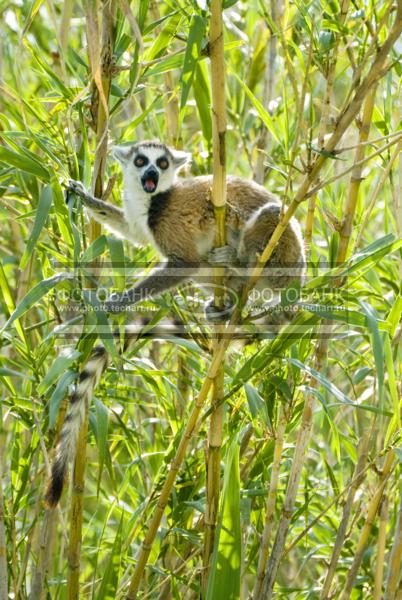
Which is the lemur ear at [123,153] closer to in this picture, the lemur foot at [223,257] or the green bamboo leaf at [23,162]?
the lemur foot at [223,257]

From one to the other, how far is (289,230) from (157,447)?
3.37ft

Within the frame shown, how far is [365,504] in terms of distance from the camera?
261 cm

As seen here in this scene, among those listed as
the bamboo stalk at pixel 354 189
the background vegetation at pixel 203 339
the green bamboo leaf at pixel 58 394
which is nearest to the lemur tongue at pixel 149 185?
the background vegetation at pixel 203 339

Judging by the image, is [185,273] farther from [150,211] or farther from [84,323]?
[84,323]

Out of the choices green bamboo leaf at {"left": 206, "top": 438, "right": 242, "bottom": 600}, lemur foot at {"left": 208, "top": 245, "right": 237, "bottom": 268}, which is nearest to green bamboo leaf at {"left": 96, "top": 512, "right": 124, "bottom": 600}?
green bamboo leaf at {"left": 206, "top": 438, "right": 242, "bottom": 600}

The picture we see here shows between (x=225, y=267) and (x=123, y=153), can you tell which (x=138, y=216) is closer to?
(x=123, y=153)

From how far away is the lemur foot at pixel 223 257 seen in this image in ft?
7.62

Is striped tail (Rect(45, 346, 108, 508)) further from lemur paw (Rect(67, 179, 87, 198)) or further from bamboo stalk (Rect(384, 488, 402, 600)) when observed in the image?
bamboo stalk (Rect(384, 488, 402, 600))

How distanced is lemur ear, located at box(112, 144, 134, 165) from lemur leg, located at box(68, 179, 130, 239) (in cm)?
26

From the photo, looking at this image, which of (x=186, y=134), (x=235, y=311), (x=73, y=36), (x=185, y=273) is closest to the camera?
(x=235, y=311)

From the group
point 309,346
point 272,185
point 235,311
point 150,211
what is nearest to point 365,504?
point 309,346

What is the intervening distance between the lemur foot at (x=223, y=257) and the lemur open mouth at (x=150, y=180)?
47cm

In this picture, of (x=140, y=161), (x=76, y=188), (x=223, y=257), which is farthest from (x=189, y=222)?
(x=76, y=188)

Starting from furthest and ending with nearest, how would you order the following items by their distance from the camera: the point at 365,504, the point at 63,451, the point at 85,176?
the point at 365,504 → the point at 85,176 → the point at 63,451
